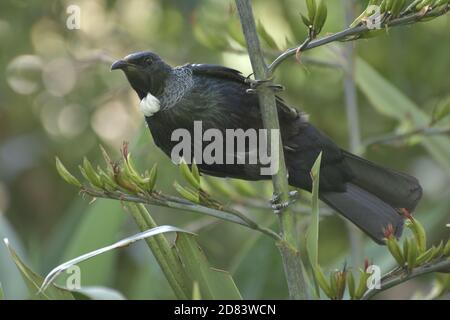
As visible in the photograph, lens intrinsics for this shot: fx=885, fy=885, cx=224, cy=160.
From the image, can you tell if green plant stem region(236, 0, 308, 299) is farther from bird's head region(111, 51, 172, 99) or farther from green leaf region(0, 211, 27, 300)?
green leaf region(0, 211, 27, 300)

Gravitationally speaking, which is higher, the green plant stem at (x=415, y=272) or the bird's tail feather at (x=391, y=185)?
the bird's tail feather at (x=391, y=185)

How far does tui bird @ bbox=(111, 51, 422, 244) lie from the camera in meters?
2.04

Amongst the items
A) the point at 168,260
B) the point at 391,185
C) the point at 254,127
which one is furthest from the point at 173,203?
the point at 391,185

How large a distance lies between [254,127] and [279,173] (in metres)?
0.54

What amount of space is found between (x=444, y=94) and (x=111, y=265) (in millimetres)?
1523

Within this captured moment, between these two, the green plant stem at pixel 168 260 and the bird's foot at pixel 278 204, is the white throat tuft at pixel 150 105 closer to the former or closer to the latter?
the green plant stem at pixel 168 260

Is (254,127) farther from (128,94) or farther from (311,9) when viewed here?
(128,94)

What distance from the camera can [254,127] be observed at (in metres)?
2.07

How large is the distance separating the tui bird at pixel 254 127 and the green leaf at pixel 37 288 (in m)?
0.48

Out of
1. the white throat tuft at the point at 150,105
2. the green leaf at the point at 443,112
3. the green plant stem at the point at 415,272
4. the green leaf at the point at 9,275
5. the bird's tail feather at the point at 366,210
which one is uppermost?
the white throat tuft at the point at 150,105

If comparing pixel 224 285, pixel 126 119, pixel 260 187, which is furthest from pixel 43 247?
pixel 224 285

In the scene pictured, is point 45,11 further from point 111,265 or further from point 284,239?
point 284,239

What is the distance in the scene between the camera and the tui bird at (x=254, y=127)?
2.04 metres

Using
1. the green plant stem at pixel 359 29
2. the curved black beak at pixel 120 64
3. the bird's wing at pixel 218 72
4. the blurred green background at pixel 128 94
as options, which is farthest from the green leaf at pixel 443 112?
the blurred green background at pixel 128 94
